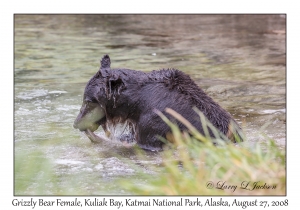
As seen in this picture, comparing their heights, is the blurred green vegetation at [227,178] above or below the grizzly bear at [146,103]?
below

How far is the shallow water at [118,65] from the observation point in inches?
311

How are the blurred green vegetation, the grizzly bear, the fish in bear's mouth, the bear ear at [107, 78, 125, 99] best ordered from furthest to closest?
the fish in bear's mouth, the bear ear at [107, 78, 125, 99], the grizzly bear, the blurred green vegetation

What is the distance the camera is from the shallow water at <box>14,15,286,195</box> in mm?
7895

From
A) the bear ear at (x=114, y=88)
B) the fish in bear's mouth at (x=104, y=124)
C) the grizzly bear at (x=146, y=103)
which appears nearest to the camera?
the grizzly bear at (x=146, y=103)

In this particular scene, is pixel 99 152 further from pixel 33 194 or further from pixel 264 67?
pixel 264 67

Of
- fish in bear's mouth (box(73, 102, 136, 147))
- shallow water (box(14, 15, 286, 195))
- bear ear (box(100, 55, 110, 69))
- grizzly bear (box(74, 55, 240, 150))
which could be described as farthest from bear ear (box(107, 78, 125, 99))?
shallow water (box(14, 15, 286, 195))

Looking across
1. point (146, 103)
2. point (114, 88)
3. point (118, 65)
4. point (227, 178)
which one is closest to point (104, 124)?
point (114, 88)

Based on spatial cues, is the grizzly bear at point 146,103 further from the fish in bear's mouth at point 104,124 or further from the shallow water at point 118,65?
the shallow water at point 118,65

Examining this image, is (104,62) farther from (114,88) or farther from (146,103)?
(146,103)

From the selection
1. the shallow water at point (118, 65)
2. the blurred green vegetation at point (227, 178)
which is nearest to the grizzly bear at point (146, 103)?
the shallow water at point (118, 65)

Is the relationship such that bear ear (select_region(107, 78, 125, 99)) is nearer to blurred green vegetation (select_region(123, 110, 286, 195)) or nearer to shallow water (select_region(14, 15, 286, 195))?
shallow water (select_region(14, 15, 286, 195))

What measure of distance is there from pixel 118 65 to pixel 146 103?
7.04 meters

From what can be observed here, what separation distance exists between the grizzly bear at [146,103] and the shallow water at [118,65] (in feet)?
1.34

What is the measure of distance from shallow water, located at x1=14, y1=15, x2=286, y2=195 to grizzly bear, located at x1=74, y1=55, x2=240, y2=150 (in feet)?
1.34
